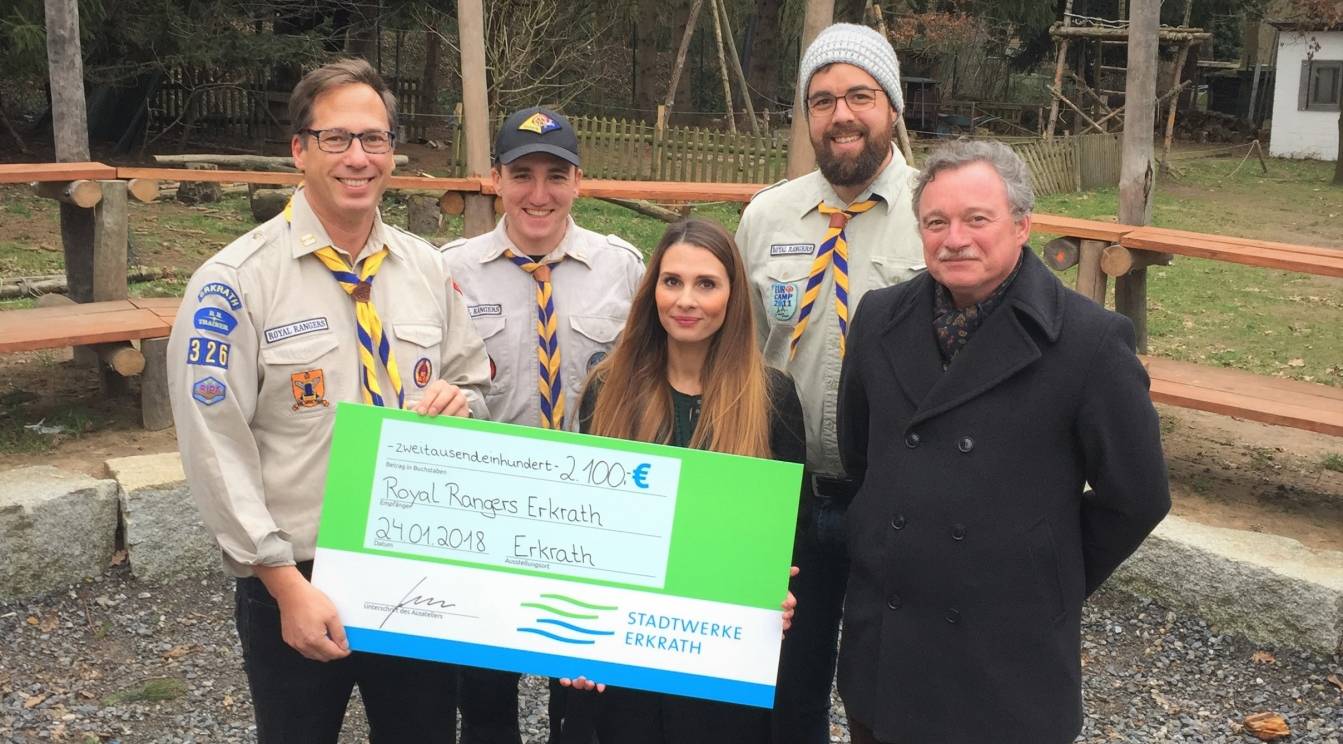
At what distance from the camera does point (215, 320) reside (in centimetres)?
231

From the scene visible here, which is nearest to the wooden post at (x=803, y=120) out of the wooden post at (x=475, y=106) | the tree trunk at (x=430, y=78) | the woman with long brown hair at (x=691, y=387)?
the wooden post at (x=475, y=106)

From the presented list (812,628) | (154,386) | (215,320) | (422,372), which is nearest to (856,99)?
(422,372)

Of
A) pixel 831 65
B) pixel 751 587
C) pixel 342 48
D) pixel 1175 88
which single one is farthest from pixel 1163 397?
pixel 1175 88

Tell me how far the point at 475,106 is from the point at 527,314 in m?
4.77

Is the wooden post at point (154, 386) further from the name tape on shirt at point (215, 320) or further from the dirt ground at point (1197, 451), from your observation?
the name tape on shirt at point (215, 320)

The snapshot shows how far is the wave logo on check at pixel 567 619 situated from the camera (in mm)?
2512

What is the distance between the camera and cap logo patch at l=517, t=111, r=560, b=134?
3.01 metres

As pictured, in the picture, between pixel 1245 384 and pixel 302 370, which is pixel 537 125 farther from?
pixel 1245 384

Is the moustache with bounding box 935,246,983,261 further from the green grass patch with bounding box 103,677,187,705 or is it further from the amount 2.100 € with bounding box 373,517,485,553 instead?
the green grass patch with bounding box 103,677,187,705

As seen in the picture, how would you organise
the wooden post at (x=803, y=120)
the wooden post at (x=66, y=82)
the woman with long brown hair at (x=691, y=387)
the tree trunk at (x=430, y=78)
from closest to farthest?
the woman with long brown hair at (x=691, y=387)
the wooden post at (x=803, y=120)
the wooden post at (x=66, y=82)
the tree trunk at (x=430, y=78)

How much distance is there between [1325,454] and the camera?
6.65 meters

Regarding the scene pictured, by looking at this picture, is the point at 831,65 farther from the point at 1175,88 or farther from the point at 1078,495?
the point at 1175,88

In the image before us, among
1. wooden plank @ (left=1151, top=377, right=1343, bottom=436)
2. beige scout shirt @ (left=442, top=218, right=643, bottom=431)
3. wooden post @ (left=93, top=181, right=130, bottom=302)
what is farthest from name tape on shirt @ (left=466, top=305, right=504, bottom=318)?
wooden post @ (left=93, top=181, right=130, bottom=302)

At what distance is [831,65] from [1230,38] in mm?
38092
